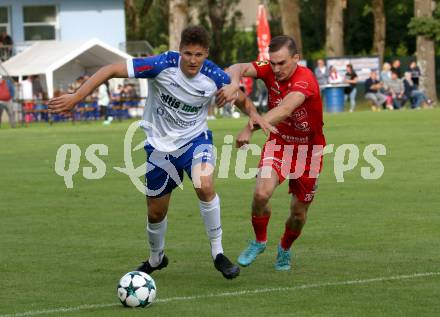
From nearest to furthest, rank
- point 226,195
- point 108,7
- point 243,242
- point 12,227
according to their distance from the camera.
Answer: point 243,242 < point 12,227 < point 226,195 < point 108,7

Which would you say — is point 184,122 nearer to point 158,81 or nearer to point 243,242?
point 158,81

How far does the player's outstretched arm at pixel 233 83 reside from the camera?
31.1ft

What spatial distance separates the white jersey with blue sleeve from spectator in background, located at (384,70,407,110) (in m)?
36.2

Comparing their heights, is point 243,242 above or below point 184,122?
below

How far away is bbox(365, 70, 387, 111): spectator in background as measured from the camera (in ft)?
152

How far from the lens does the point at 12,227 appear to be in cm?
1400

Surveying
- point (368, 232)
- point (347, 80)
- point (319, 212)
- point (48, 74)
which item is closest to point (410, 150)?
point (319, 212)

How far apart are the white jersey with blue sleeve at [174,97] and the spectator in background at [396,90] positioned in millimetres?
36223

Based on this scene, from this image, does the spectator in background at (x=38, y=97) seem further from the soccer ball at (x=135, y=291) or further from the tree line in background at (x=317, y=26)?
the soccer ball at (x=135, y=291)

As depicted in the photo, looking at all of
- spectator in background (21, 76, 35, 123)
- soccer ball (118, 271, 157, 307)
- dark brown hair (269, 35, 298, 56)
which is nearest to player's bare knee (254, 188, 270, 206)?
dark brown hair (269, 35, 298, 56)

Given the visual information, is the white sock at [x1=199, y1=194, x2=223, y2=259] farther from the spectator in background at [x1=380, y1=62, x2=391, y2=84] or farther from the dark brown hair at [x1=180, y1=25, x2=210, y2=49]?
the spectator in background at [x1=380, y1=62, x2=391, y2=84]

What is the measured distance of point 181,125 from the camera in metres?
10.0

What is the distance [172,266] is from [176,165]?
1218 millimetres

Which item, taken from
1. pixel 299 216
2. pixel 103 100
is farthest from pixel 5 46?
pixel 299 216
